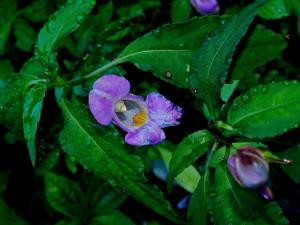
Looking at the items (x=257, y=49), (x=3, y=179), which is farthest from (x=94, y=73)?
(x=3, y=179)

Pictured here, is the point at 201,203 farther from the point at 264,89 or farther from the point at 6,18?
the point at 6,18

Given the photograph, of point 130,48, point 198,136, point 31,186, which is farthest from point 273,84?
point 31,186

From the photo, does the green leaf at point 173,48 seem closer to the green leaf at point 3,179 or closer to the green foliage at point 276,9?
the green foliage at point 276,9

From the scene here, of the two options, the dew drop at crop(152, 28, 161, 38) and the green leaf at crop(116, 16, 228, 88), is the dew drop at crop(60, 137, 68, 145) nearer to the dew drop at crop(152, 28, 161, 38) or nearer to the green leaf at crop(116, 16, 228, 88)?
the green leaf at crop(116, 16, 228, 88)

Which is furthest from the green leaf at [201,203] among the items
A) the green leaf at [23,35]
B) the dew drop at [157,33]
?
the green leaf at [23,35]

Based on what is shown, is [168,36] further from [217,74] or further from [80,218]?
[80,218]

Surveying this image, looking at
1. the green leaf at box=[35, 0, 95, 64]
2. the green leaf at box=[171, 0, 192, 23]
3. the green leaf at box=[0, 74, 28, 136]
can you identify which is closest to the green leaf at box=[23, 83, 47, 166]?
the green leaf at box=[0, 74, 28, 136]
